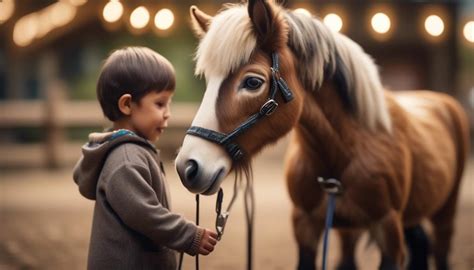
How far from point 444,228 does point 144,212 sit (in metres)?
2.79

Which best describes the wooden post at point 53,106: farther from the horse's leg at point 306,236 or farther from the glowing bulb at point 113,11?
the horse's leg at point 306,236

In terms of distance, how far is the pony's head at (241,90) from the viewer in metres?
2.52

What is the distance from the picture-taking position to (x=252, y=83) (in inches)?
105

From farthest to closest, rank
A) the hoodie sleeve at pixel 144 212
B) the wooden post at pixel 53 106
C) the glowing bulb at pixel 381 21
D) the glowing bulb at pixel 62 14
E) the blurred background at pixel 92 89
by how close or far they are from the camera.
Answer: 1. the wooden post at pixel 53 106
2. the glowing bulb at pixel 62 14
3. the blurred background at pixel 92 89
4. the glowing bulb at pixel 381 21
5. the hoodie sleeve at pixel 144 212

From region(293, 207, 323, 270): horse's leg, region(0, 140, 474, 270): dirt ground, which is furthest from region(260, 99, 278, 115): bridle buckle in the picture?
region(0, 140, 474, 270): dirt ground

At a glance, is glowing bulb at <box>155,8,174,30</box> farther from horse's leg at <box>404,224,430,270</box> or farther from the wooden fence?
the wooden fence

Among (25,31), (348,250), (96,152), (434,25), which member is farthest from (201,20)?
(25,31)

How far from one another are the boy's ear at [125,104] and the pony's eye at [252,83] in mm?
500

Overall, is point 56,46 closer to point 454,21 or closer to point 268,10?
point 454,21

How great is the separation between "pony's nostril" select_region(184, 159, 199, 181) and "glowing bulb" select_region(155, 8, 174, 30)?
3.76 m

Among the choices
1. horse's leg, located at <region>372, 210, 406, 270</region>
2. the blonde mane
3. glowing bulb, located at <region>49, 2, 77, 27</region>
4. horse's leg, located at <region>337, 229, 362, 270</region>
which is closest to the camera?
the blonde mane

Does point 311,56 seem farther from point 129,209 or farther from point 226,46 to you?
point 129,209

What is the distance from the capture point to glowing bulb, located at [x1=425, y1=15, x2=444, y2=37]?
17.9 feet

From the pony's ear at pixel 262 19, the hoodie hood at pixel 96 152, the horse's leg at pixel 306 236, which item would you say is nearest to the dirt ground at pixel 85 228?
the horse's leg at pixel 306 236
